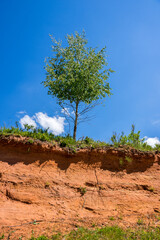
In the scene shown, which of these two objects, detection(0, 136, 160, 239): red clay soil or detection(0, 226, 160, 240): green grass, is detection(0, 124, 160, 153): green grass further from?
detection(0, 226, 160, 240): green grass

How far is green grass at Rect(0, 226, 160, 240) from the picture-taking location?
601 cm

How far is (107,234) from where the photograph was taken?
6.26 metres

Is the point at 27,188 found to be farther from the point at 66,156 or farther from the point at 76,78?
the point at 76,78

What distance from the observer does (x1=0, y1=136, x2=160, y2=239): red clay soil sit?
6934 millimetres

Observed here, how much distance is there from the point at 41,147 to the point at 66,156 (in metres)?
1.25

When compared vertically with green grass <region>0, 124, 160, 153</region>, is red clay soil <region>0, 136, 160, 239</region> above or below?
below

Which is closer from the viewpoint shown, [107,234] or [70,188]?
[107,234]

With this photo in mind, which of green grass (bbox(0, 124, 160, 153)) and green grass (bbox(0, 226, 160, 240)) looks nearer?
green grass (bbox(0, 226, 160, 240))

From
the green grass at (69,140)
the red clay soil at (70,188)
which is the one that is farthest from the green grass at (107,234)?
the green grass at (69,140)

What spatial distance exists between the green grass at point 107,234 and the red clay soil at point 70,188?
0.38m

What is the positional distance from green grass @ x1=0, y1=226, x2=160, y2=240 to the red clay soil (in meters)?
0.38

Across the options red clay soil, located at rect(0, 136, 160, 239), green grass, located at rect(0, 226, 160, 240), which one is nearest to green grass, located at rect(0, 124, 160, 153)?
red clay soil, located at rect(0, 136, 160, 239)

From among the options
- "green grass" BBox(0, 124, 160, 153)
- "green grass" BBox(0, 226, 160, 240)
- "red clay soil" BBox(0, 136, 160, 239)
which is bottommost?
"green grass" BBox(0, 226, 160, 240)

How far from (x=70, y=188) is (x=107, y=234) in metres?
2.42
